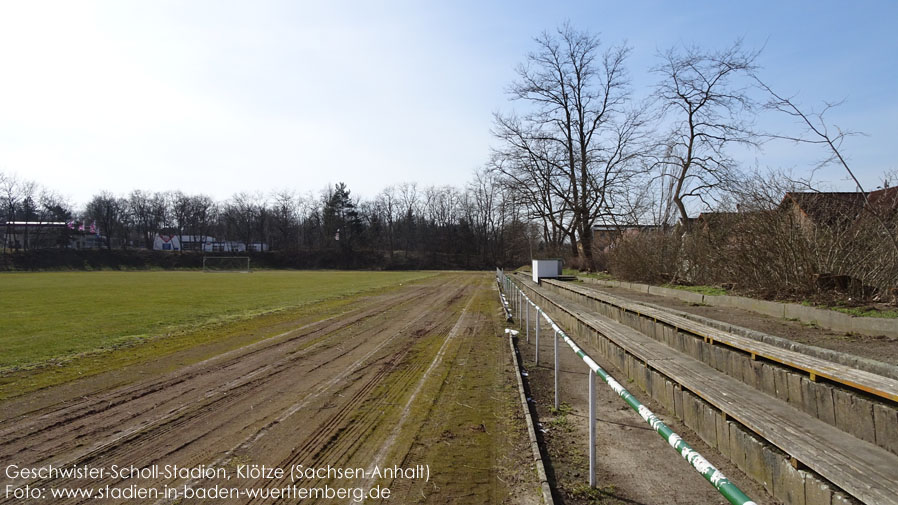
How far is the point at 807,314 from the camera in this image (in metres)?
8.63

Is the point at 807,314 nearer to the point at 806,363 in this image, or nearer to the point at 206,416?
the point at 806,363

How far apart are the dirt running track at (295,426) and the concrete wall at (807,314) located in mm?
4868

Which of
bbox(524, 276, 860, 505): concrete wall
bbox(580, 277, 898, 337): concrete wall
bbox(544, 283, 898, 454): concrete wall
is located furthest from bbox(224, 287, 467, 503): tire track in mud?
bbox(580, 277, 898, 337): concrete wall

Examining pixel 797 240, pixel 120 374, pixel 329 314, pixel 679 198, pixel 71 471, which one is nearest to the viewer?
pixel 71 471

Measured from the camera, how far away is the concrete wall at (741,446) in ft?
11.4

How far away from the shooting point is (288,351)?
11.2 meters

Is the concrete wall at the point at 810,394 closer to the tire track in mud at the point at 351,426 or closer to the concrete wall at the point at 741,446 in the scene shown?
the concrete wall at the point at 741,446

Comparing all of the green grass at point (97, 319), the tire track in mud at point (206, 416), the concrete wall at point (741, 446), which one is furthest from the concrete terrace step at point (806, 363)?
the green grass at point (97, 319)

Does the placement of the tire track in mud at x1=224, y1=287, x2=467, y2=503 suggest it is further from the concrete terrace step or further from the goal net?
the goal net

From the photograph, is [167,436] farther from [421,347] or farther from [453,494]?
[421,347]

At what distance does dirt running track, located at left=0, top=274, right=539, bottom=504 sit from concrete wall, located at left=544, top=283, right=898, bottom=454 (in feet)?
8.72

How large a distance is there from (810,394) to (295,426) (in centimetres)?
530

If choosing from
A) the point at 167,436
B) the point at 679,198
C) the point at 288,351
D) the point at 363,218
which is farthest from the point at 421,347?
the point at 363,218

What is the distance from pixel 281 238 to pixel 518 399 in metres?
109
